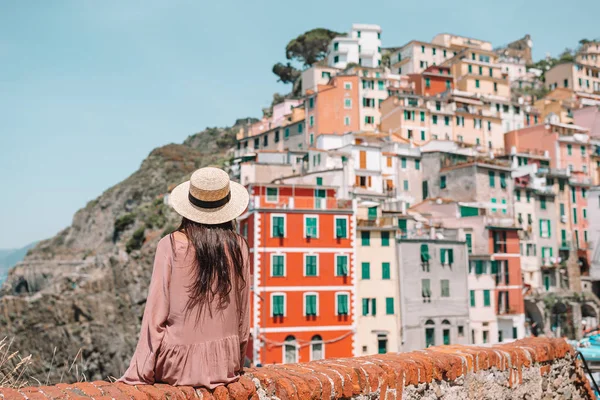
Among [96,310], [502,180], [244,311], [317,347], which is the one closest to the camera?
[244,311]

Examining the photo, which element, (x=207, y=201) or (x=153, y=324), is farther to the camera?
(x=207, y=201)

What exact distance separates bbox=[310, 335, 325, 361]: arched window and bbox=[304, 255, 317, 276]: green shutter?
12.2 feet

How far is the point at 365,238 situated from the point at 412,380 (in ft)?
104

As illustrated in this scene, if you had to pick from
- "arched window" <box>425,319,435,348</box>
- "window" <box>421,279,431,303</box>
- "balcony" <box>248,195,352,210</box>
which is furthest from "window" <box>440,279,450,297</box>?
"balcony" <box>248,195,352,210</box>

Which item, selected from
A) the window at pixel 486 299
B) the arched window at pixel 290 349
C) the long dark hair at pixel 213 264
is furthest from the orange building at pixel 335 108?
the long dark hair at pixel 213 264

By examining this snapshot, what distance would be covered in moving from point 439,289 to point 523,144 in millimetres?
32227

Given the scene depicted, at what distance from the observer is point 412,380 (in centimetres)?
526

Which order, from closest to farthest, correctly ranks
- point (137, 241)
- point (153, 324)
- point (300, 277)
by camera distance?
point (153, 324)
point (300, 277)
point (137, 241)

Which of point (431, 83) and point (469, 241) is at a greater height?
point (431, 83)

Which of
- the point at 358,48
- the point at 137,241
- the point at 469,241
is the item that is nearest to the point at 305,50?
the point at 358,48

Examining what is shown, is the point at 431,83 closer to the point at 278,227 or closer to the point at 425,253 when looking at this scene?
the point at 425,253

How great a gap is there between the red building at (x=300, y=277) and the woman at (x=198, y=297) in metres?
29.5

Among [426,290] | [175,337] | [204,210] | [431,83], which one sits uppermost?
[431,83]

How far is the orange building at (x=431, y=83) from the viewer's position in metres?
70.3
